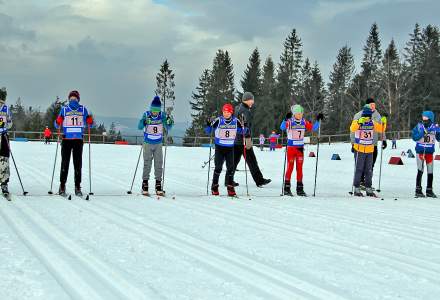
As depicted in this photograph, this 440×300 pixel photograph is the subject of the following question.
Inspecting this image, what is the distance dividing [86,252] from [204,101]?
7549 cm

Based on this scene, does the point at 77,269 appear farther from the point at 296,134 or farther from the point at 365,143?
the point at 365,143

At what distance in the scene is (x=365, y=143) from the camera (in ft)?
35.4

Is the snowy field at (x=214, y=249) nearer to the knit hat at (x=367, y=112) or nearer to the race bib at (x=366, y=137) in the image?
the race bib at (x=366, y=137)

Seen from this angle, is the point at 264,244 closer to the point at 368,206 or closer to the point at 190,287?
the point at 190,287

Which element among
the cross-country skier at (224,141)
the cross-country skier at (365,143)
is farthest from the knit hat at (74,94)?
the cross-country skier at (365,143)

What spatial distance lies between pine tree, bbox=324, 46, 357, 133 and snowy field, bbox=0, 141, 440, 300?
202 feet

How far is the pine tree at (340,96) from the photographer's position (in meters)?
69.7

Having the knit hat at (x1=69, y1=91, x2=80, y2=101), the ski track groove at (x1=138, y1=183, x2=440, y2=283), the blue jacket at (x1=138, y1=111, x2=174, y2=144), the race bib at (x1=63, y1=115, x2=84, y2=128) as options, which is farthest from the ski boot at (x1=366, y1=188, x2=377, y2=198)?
the knit hat at (x1=69, y1=91, x2=80, y2=101)

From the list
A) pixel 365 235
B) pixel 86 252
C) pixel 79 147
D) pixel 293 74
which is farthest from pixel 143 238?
pixel 293 74

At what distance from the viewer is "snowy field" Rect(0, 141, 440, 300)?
374 cm

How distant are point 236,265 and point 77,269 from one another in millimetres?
1343

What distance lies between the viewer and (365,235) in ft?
19.5

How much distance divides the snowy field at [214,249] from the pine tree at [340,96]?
61574mm

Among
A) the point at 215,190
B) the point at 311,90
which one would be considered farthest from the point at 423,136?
the point at 311,90
